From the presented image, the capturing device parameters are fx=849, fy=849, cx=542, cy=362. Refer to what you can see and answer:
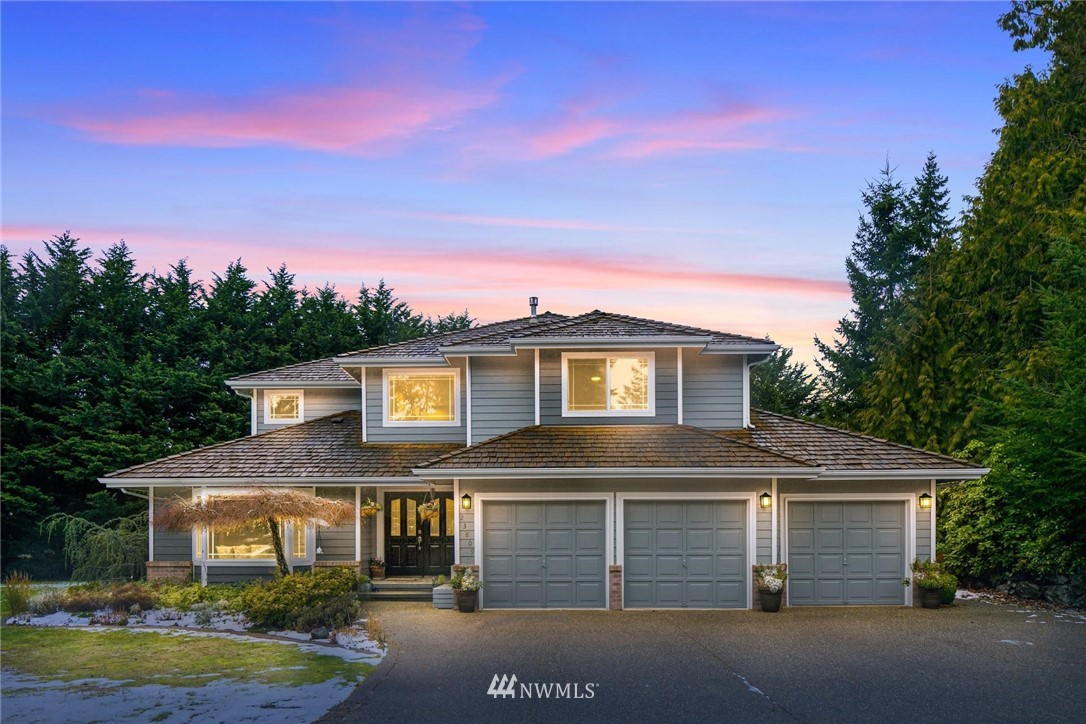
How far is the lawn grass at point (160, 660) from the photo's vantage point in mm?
Result: 11070

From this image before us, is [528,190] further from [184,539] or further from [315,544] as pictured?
[184,539]

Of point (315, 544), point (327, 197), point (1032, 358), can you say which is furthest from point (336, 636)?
point (1032, 358)

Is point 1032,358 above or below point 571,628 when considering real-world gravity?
above

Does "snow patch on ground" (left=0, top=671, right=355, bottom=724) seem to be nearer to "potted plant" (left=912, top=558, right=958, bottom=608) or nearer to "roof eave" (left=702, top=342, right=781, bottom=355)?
"roof eave" (left=702, top=342, right=781, bottom=355)

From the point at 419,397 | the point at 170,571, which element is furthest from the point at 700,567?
the point at 170,571

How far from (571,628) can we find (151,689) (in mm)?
6816

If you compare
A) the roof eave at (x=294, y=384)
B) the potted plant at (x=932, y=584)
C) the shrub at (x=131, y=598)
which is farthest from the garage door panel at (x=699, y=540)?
the shrub at (x=131, y=598)

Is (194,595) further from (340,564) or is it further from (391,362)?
(391,362)

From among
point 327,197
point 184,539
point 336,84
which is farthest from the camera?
point 327,197

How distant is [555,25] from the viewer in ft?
53.7

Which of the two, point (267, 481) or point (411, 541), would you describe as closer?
point (267, 481)

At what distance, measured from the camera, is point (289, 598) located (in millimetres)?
15117

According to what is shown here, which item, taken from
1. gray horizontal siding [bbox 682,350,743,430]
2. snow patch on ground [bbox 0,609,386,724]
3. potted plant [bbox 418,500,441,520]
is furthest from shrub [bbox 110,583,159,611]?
gray horizontal siding [bbox 682,350,743,430]

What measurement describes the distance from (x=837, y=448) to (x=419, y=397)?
9881mm
